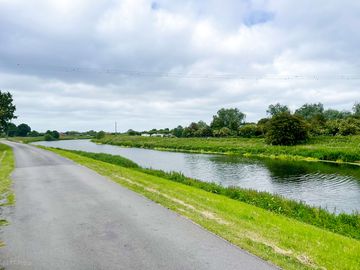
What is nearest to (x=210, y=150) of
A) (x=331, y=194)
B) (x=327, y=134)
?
(x=327, y=134)

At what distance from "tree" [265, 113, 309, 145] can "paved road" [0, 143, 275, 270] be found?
52290mm

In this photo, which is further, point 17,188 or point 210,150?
point 210,150

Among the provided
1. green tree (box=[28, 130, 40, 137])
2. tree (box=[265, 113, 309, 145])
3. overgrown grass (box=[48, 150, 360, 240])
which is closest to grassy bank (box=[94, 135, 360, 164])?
tree (box=[265, 113, 309, 145])

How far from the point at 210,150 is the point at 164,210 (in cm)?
5270

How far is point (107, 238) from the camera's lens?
305 inches

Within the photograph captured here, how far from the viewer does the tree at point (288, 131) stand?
59781 millimetres

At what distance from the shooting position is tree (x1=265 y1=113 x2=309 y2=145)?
196ft

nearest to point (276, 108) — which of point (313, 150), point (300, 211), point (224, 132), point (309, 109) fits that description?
point (309, 109)

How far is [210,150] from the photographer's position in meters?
62.9

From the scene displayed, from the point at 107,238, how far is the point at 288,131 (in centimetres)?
5719

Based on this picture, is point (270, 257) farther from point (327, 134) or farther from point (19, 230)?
point (327, 134)

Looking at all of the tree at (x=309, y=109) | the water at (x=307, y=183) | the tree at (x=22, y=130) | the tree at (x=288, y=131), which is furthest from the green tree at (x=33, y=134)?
the water at (x=307, y=183)

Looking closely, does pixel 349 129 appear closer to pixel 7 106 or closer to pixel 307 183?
pixel 307 183

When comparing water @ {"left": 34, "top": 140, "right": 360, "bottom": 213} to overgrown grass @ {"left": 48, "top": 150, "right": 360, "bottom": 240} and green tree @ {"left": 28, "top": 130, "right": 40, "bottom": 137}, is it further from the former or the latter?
green tree @ {"left": 28, "top": 130, "right": 40, "bottom": 137}
